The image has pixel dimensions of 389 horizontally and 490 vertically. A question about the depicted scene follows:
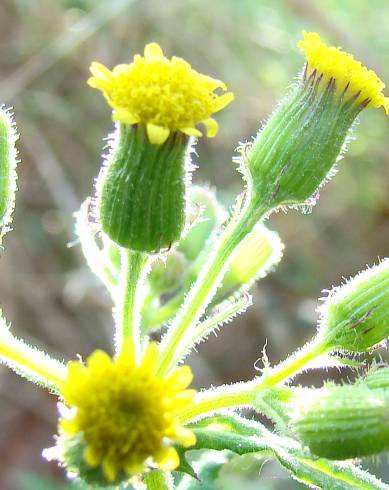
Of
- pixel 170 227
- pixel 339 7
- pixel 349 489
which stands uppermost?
pixel 339 7

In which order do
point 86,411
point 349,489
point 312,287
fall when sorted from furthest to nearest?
point 312,287 → point 349,489 → point 86,411

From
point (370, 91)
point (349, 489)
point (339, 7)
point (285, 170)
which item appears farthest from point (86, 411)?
point (339, 7)

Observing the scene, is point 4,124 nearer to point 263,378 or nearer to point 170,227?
point 170,227

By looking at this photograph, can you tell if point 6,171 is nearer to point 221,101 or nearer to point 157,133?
point 157,133

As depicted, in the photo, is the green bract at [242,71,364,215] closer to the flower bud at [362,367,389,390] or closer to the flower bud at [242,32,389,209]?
the flower bud at [242,32,389,209]

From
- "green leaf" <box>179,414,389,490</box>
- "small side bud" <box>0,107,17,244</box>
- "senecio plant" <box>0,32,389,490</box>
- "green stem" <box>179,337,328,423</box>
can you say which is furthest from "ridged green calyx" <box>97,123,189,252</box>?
"green leaf" <box>179,414,389,490</box>

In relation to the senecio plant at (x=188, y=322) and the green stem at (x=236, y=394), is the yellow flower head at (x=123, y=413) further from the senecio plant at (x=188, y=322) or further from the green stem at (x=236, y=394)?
the green stem at (x=236, y=394)

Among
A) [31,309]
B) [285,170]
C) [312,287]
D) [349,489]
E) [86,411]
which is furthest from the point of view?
[312,287]
